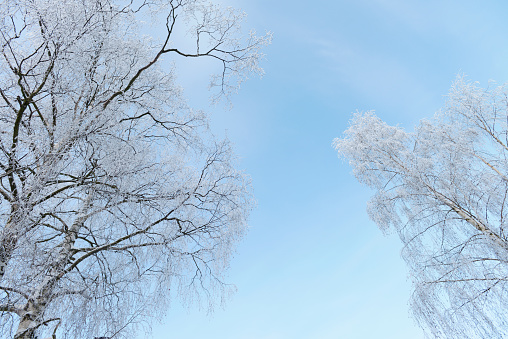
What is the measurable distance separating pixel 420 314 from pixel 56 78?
25.2 feet

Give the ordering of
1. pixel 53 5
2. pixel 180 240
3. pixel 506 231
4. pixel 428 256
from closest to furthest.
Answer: pixel 53 5 → pixel 180 240 → pixel 506 231 → pixel 428 256

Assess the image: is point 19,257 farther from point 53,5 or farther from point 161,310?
point 53,5

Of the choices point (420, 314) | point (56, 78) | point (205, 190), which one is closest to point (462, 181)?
point (420, 314)

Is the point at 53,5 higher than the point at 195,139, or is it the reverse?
the point at 195,139

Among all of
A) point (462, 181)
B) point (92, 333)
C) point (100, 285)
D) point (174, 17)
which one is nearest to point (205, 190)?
point (100, 285)

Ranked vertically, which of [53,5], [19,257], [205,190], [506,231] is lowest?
[506,231]

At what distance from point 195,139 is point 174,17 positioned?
8.89 ft

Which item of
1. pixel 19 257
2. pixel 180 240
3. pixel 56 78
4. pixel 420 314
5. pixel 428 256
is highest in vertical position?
pixel 56 78

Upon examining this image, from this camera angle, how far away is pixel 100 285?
480 centimetres

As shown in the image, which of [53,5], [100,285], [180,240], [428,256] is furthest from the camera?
[428,256]

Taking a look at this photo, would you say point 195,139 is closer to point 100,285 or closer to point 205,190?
point 205,190

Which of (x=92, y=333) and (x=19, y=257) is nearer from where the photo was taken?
(x=19, y=257)

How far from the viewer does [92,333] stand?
14.1ft

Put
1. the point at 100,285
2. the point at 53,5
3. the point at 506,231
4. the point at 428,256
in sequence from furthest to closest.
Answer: the point at 428,256 < the point at 506,231 < the point at 100,285 < the point at 53,5
